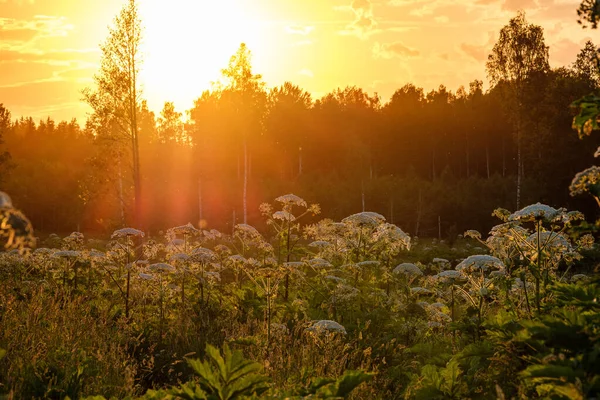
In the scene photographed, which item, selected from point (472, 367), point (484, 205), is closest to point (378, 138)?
point (484, 205)

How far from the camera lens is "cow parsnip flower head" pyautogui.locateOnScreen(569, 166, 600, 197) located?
3604 mm

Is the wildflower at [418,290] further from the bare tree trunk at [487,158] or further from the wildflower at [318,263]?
the bare tree trunk at [487,158]

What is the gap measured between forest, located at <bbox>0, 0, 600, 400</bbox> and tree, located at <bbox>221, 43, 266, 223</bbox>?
0.14m

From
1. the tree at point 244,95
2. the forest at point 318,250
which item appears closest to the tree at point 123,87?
the forest at point 318,250

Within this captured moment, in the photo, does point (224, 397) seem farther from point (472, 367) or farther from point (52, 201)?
point (52, 201)

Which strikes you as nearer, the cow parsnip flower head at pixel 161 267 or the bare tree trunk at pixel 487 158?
the cow parsnip flower head at pixel 161 267

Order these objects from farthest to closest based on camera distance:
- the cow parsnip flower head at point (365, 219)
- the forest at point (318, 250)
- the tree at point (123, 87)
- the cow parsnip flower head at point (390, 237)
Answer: the tree at point (123, 87)
the cow parsnip flower head at point (390, 237)
the cow parsnip flower head at point (365, 219)
the forest at point (318, 250)

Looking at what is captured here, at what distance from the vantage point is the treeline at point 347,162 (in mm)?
41062

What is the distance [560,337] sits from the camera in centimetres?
327

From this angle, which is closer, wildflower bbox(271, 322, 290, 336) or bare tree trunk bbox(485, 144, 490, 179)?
wildflower bbox(271, 322, 290, 336)

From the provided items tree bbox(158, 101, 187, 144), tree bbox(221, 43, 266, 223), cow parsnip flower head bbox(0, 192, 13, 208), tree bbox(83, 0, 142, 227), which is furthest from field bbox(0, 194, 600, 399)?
tree bbox(158, 101, 187, 144)

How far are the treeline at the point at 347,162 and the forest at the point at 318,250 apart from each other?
21 cm

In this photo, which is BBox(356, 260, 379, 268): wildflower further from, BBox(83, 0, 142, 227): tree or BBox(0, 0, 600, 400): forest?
BBox(83, 0, 142, 227): tree

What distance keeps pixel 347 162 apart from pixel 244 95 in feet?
55.6
